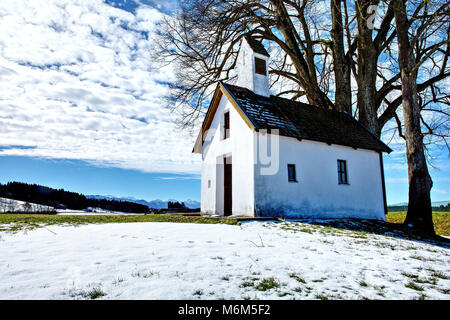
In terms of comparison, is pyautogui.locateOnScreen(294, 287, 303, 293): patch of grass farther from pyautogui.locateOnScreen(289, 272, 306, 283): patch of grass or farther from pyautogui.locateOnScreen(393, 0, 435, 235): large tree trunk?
pyautogui.locateOnScreen(393, 0, 435, 235): large tree trunk

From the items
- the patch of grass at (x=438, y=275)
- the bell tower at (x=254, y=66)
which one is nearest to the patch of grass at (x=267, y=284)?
the patch of grass at (x=438, y=275)

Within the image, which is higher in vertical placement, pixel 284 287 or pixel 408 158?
pixel 408 158

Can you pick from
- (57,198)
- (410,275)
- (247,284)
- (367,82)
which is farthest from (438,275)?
(57,198)

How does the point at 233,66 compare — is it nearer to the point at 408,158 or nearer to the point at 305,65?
the point at 305,65

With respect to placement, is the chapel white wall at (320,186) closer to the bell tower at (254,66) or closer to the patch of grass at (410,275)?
the bell tower at (254,66)

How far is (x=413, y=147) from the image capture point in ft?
42.9

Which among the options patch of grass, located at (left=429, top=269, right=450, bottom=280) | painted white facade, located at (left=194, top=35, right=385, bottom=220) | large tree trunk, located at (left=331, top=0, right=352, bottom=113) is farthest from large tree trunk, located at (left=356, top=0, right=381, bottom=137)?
patch of grass, located at (left=429, top=269, right=450, bottom=280)

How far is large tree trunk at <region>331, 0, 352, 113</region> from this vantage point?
19.5 metres

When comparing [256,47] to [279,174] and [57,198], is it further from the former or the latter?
[57,198]

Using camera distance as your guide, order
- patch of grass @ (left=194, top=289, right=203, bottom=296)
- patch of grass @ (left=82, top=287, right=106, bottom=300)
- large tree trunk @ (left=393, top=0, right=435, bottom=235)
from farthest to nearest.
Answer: large tree trunk @ (left=393, top=0, right=435, bottom=235)
patch of grass @ (left=194, top=289, right=203, bottom=296)
patch of grass @ (left=82, top=287, right=106, bottom=300)

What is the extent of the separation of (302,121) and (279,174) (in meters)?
3.87

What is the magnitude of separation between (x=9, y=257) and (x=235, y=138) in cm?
971
